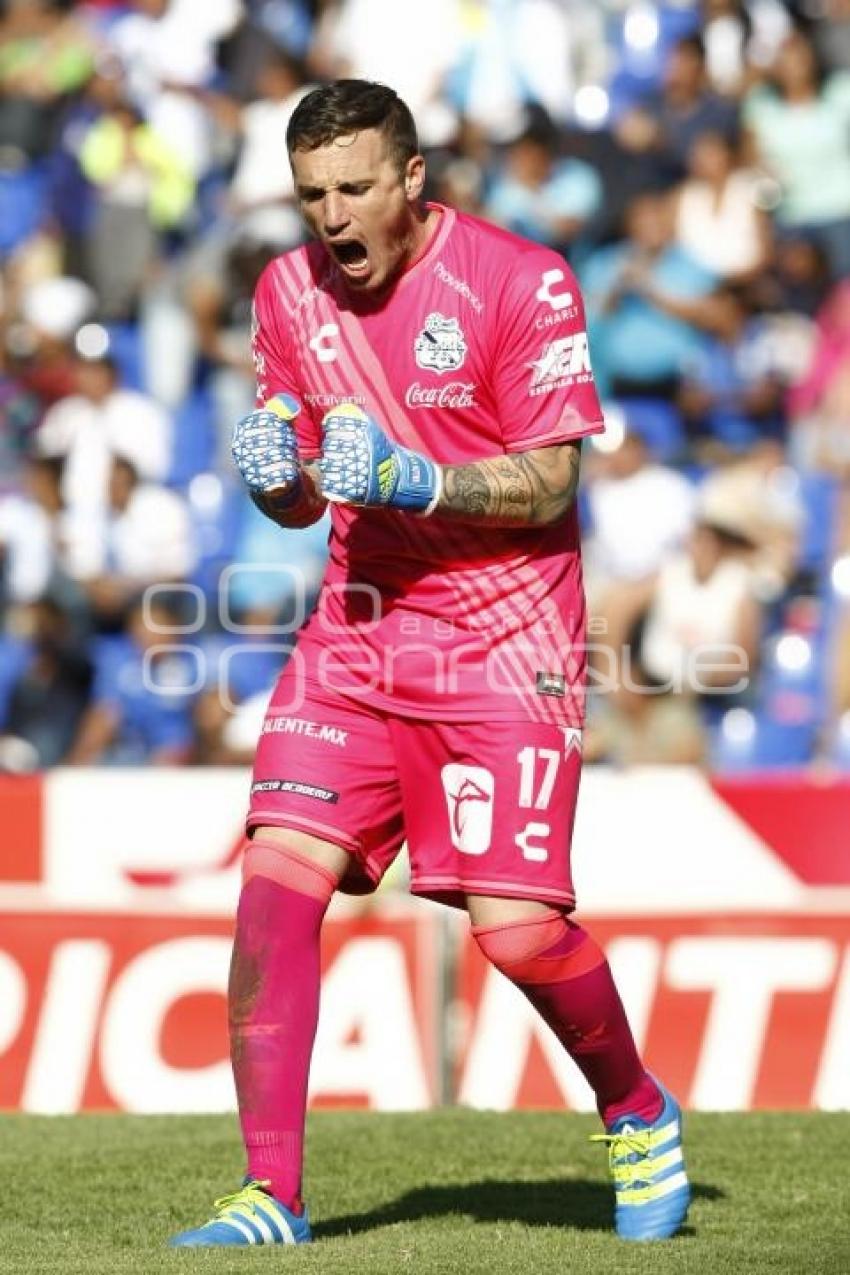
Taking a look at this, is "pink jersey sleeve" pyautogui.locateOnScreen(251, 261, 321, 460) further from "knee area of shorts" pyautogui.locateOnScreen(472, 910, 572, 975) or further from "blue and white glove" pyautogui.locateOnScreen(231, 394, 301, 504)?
"knee area of shorts" pyautogui.locateOnScreen(472, 910, 572, 975)

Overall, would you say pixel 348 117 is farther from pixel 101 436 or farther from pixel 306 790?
pixel 101 436

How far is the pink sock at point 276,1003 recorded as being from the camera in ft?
16.3

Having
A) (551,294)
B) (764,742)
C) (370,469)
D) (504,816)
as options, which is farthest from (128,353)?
(370,469)

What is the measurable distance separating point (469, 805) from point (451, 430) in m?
0.84

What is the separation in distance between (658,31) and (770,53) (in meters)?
0.78

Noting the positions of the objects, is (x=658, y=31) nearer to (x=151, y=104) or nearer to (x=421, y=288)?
(x=151, y=104)

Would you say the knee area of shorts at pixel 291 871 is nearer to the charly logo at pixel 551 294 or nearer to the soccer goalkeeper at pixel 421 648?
the soccer goalkeeper at pixel 421 648

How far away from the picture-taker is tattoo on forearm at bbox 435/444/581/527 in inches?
191

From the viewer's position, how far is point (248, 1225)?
4.89 meters

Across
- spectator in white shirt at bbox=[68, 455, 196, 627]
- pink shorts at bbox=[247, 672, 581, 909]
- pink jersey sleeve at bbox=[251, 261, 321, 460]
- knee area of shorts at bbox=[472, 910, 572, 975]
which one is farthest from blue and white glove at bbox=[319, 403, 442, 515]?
spectator in white shirt at bbox=[68, 455, 196, 627]

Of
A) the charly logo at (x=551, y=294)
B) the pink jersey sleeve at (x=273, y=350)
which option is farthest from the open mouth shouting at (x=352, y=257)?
the charly logo at (x=551, y=294)

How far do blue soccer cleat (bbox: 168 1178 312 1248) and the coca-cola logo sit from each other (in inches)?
68.5

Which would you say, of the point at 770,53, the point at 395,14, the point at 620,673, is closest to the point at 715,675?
the point at 620,673

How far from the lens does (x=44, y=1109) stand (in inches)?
303
